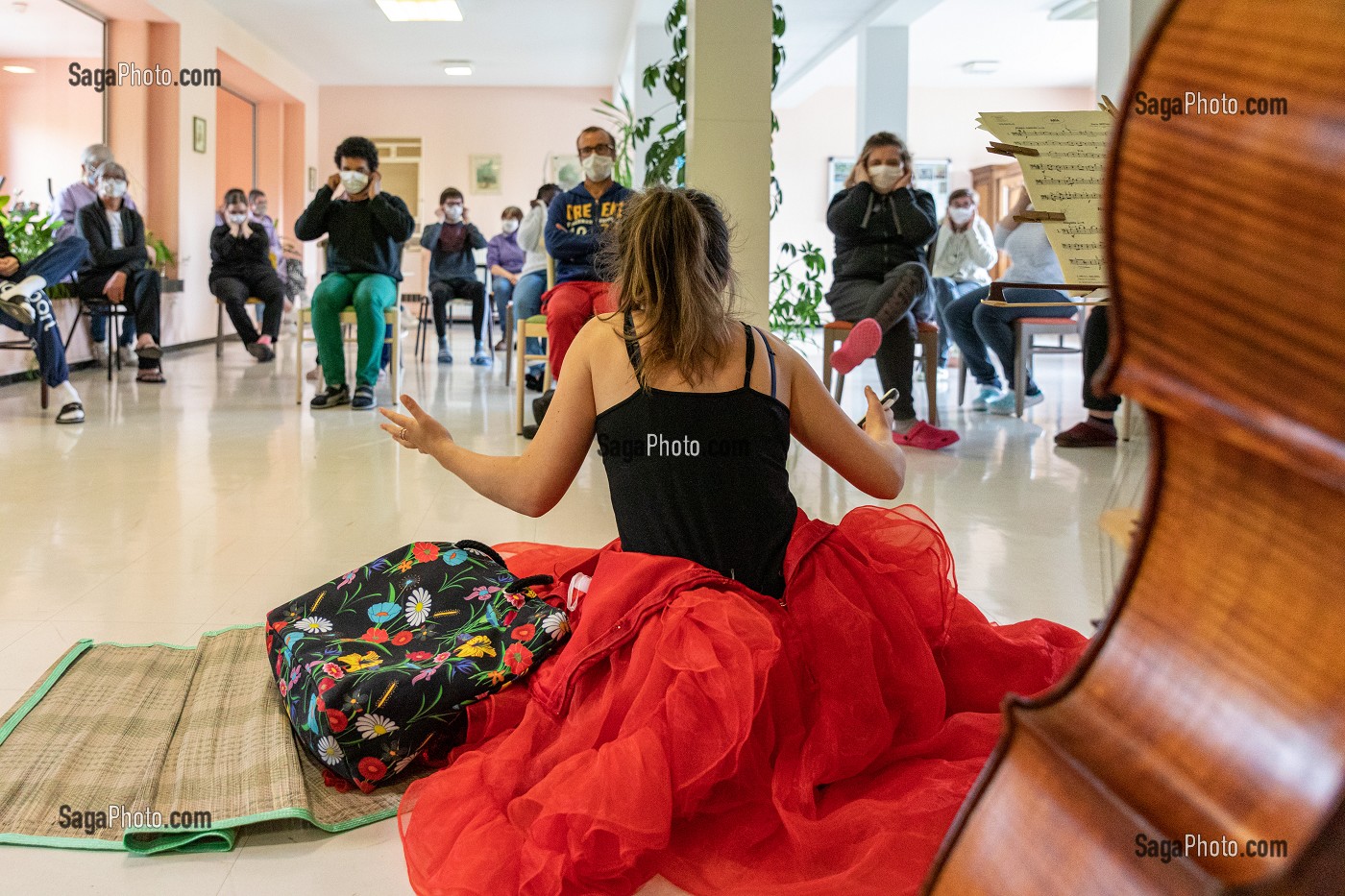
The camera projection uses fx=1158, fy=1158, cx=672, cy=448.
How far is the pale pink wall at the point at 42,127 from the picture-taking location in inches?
289

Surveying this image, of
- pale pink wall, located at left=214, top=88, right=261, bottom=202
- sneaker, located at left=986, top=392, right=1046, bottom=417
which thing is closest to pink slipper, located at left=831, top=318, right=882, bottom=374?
sneaker, located at left=986, top=392, right=1046, bottom=417

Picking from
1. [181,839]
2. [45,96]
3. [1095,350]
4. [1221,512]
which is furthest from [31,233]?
[1221,512]

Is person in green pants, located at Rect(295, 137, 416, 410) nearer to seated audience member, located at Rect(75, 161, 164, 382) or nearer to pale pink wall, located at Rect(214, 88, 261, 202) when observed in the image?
seated audience member, located at Rect(75, 161, 164, 382)

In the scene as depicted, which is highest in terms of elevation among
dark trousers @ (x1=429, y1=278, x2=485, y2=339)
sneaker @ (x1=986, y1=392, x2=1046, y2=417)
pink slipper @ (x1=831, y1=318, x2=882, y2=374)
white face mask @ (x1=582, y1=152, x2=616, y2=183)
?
white face mask @ (x1=582, y1=152, x2=616, y2=183)

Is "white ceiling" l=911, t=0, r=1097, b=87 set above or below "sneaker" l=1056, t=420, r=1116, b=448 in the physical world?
above

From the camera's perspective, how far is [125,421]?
5266 mm

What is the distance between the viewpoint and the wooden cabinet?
40.9 feet

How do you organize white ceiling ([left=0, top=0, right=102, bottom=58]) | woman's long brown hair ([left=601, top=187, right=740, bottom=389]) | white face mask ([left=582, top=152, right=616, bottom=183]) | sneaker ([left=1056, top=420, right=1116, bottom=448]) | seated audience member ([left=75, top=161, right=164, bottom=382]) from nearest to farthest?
woman's long brown hair ([left=601, top=187, right=740, bottom=389]) → white face mask ([left=582, top=152, right=616, bottom=183]) → sneaker ([left=1056, top=420, right=1116, bottom=448]) → seated audience member ([left=75, top=161, right=164, bottom=382]) → white ceiling ([left=0, top=0, right=102, bottom=58])

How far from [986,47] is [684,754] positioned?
36.1 ft

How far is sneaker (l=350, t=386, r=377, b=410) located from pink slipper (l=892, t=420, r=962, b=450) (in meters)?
2.75

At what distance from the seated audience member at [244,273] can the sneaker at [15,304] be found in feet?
10.9

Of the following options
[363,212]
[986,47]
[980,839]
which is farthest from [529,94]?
[980,839]

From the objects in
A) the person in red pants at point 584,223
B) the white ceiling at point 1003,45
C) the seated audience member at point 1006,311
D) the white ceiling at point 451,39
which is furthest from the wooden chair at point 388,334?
the white ceiling at point 1003,45

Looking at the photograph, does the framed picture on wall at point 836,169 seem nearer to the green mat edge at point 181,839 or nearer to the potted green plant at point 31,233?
the potted green plant at point 31,233
